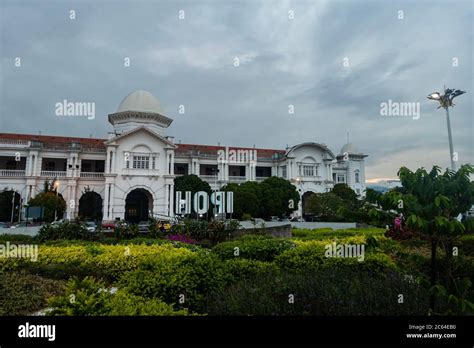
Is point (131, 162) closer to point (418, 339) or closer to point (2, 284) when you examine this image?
point (2, 284)

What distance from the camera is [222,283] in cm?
570

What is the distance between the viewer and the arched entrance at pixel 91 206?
3409cm

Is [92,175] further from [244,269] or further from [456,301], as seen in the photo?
[456,301]

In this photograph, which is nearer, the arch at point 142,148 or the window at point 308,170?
the arch at point 142,148

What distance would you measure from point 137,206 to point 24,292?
106 feet

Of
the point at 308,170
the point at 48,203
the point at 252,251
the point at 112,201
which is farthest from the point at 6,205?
the point at 308,170

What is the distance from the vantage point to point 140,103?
37.0 meters

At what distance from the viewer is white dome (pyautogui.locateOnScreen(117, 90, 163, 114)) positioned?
121 feet

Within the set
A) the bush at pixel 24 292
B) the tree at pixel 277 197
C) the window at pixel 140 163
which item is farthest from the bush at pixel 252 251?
the window at pixel 140 163

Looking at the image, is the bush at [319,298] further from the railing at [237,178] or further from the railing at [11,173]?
the railing at [11,173]

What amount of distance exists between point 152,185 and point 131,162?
10.8 feet

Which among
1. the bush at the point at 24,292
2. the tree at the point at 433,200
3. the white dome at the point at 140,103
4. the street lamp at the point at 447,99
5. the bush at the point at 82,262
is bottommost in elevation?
the bush at the point at 24,292

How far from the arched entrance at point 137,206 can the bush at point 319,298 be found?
3319 cm

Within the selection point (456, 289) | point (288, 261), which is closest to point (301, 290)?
point (456, 289)
